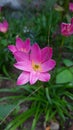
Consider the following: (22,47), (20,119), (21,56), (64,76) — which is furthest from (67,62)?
(21,56)

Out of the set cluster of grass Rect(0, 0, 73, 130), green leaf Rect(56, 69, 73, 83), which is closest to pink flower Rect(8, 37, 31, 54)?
cluster of grass Rect(0, 0, 73, 130)

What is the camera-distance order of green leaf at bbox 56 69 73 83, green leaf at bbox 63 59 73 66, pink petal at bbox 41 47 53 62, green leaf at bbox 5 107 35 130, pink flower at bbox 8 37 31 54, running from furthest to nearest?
green leaf at bbox 63 59 73 66 → green leaf at bbox 56 69 73 83 → green leaf at bbox 5 107 35 130 → pink flower at bbox 8 37 31 54 → pink petal at bbox 41 47 53 62

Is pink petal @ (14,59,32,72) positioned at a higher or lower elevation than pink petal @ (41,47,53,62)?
lower

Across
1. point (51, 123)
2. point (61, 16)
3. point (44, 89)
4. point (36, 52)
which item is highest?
point (36, 52)

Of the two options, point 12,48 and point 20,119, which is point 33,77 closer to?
point 12,48

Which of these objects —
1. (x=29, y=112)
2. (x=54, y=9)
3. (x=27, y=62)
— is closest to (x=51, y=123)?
(x=29, y=112)

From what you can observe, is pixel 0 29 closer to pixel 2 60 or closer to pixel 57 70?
pixel 2 60

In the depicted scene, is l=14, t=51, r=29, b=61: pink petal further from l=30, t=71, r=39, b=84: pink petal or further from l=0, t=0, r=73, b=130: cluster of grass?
l=0, t=0, r=73, b=130: cluster of grass
